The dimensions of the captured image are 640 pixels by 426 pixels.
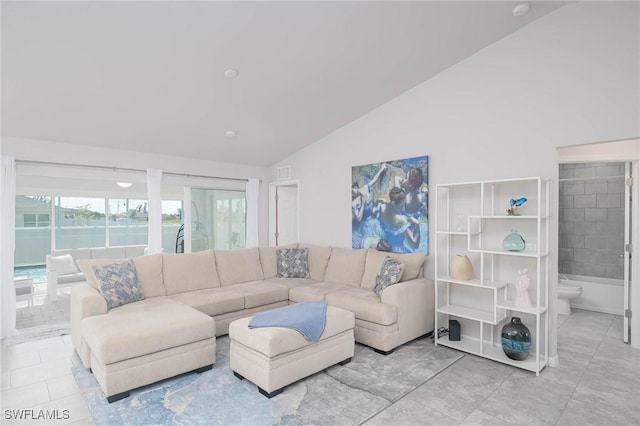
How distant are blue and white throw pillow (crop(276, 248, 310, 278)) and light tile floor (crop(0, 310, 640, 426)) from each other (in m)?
2.41

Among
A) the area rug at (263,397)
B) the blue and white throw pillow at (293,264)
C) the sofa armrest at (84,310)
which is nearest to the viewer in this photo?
the area rug at (263,397)

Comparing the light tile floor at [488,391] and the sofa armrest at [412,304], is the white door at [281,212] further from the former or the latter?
the light tile floor at [488,391]

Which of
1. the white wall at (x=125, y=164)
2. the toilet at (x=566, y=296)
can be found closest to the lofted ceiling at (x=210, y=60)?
the white wall at (x=125, y=164)

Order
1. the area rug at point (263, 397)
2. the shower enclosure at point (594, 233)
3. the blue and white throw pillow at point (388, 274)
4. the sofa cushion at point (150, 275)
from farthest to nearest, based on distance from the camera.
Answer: the shower enclosure at point (594, 233) < the sofa cushion at point (150, 275) < the blue and white throw pillow at point (388, 274) < the area rug at point (263, 397)

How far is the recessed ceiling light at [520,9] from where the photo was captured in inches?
112

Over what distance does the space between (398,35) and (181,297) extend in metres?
3.42

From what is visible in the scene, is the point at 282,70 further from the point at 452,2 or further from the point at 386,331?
the point at 386,331

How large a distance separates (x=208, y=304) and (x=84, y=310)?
1.11 meters

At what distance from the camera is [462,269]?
11.5ft

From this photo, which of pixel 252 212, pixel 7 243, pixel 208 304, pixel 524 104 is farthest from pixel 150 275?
pixel 524 104

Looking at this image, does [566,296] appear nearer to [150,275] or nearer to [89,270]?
[150,275]

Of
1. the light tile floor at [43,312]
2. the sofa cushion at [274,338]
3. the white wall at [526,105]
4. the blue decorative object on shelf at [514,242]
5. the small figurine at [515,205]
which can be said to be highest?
the white wall at [526,105]

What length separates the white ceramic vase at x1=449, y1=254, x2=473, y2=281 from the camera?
11.5 feet

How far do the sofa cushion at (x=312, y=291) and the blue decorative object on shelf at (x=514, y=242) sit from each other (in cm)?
185
